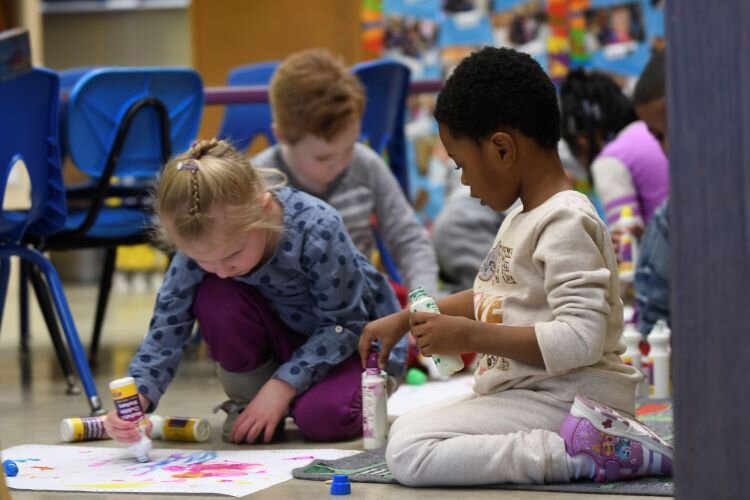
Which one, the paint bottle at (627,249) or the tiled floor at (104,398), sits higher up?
the paint bottle at (627,249)

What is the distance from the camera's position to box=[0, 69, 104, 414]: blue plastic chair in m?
2.80

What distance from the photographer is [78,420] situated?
2.40 metres

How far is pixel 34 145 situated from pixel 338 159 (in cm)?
80

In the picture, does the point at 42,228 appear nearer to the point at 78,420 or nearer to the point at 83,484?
the point at 78,420

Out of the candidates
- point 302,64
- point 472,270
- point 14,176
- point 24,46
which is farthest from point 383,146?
point 14,176

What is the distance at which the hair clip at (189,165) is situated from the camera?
216 cm

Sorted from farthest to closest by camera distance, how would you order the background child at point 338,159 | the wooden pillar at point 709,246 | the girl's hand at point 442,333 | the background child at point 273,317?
the background child at point 338,159, the background child at point 273,317, the girl's hand at point 442,333, the wooden pillar at point 709,246

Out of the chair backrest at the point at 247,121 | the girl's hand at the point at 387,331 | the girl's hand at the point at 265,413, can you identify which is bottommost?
the girl's hand at the point at 265,413

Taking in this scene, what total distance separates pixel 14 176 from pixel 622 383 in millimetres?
5444

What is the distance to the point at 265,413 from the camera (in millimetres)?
2334

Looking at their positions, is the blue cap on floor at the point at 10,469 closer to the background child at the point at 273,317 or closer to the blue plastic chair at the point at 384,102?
the background child at the point at 273,317

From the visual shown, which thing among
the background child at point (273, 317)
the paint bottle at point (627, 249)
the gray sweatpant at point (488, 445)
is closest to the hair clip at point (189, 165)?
the background child at point (273, 317)

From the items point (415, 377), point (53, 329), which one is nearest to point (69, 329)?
point (53, 329)

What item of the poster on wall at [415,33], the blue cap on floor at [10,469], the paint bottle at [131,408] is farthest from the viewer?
the poster on wall at [415,33]
